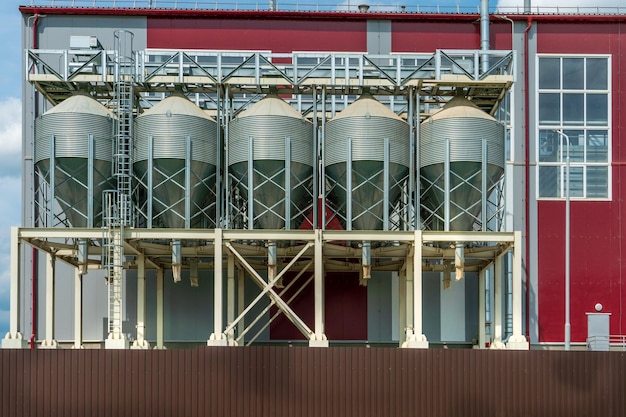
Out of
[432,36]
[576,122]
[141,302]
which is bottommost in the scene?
[141,302]

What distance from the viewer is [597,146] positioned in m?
39.7

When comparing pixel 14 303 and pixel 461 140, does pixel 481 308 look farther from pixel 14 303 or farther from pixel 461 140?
pixel 14 303

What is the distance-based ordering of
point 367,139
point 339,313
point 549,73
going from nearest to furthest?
point 367,139 < point 339,313 < point 549,73

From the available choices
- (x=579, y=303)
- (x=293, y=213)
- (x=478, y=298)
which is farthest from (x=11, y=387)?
(x=579, y=303)

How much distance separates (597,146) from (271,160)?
1650 centimetres

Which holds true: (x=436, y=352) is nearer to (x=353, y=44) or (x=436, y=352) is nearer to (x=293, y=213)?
(x=293, y=213)

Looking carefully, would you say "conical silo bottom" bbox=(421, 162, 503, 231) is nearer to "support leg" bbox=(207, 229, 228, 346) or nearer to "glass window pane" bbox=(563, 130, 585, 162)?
"support leg" bbox=(207, 229, 228, 346)

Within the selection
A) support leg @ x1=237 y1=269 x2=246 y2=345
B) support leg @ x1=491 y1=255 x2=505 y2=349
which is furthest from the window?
support leg @ x1=237 y1=269 x2=246 y2=345

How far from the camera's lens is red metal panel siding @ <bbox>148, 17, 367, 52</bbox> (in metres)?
39.6

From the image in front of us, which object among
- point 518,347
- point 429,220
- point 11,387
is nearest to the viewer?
point 11,387

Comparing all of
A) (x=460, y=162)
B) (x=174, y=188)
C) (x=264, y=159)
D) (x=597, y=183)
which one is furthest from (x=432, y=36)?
(x=174, y=188)

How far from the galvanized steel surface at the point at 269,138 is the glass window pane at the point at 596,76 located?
1520cm

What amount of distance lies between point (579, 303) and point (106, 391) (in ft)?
70.3

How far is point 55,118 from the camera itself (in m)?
31.2
